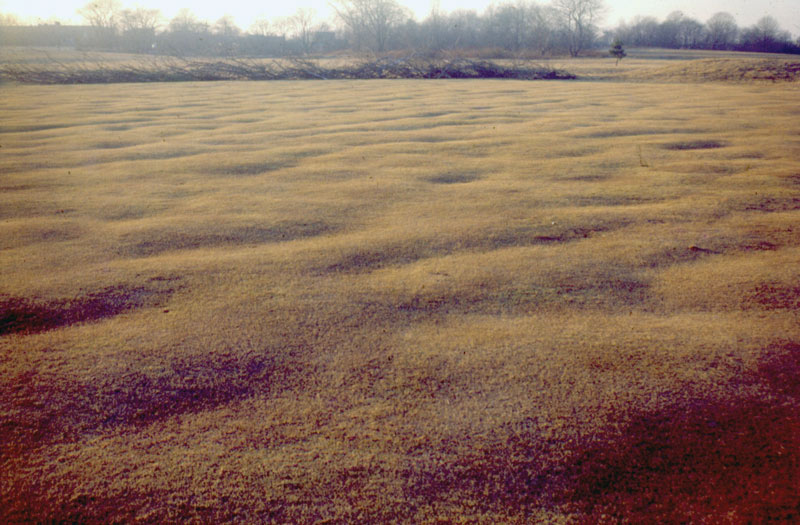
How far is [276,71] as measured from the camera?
11609 mm

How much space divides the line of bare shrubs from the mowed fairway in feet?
29.1

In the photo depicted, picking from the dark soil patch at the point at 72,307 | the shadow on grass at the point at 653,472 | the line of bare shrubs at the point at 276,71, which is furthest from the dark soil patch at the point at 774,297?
the line of bare shrubs at the point at 276,71

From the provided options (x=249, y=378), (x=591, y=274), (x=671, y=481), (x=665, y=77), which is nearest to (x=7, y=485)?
(x=249, y=378)

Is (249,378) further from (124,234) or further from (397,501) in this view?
(124,234)

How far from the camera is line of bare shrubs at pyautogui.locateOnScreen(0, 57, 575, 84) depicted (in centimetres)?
1017

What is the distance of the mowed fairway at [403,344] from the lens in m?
0.88

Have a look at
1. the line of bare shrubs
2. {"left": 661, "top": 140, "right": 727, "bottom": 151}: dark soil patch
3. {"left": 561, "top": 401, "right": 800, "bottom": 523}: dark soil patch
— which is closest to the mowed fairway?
{"left": 561, "top": 401, "right": 800, "bottom": 523}: dark soil patch

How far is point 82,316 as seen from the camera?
1.40 meters

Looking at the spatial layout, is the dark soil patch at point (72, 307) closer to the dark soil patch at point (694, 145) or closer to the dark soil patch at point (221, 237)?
the dark soil patch at point (221, 237)

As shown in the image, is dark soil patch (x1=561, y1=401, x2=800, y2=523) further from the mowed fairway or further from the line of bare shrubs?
the line of bare shrubs

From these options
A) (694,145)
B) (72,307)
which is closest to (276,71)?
(694,145)

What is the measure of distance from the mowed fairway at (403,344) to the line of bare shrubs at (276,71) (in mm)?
8883

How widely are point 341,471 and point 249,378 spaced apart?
14.1 inches

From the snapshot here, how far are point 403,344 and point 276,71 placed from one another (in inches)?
460
